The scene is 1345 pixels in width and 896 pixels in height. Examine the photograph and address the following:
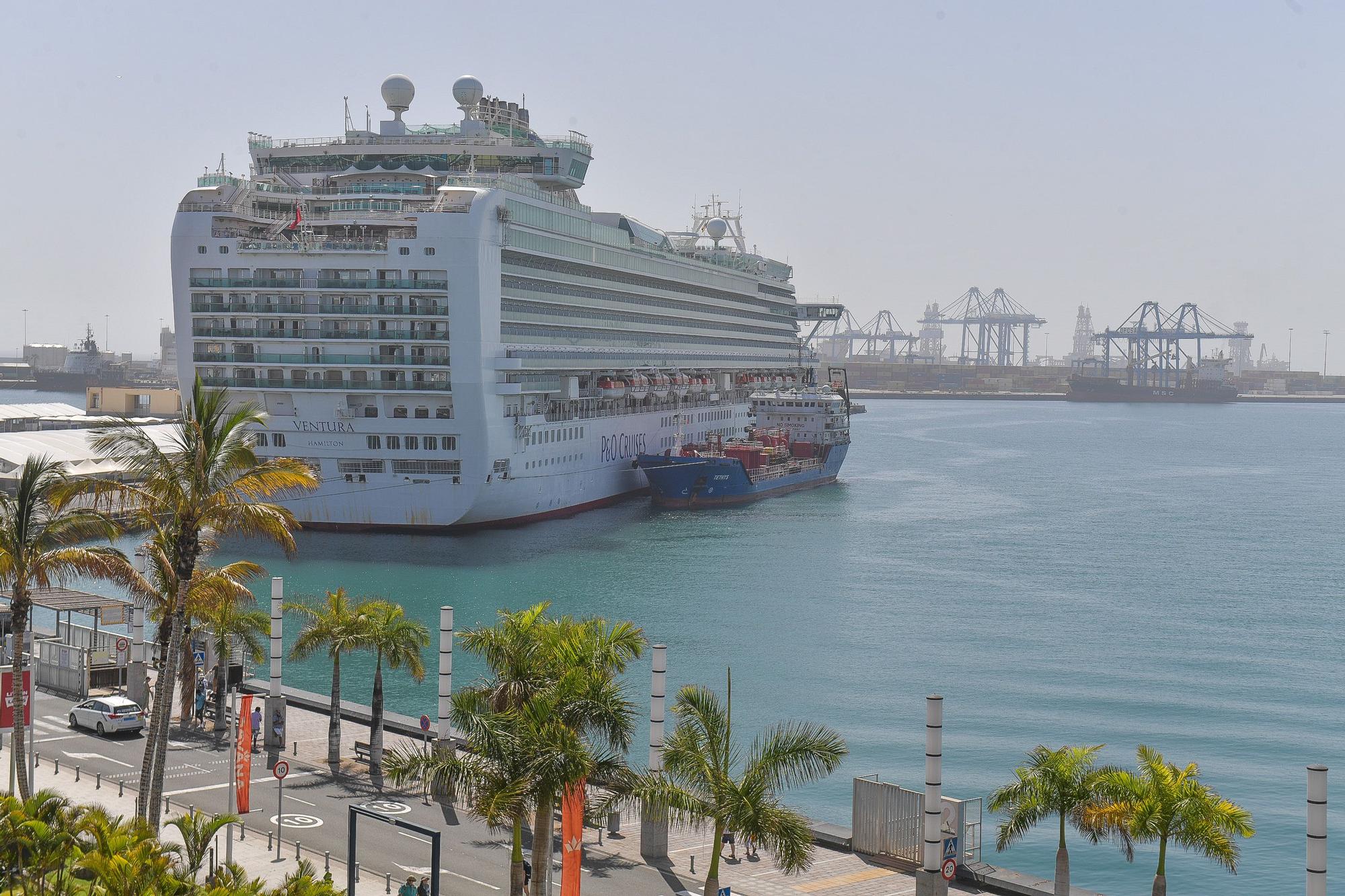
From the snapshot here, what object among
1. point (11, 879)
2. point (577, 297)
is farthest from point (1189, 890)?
point (577, 297)

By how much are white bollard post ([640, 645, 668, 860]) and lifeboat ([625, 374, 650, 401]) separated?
5540 centimetres

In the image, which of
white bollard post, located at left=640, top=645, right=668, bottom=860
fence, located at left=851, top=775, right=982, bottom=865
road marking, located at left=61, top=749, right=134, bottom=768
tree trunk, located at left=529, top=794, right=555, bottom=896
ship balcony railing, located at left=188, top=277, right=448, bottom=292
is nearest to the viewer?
tree trunk, located at left=529, top=794, right=555, bottom=896

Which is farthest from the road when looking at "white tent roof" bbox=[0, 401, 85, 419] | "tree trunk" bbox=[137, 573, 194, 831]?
"white tent roof" bbox=[0, 401, 85, 419]

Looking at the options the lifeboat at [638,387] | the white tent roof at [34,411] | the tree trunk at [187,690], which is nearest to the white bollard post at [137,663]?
the tree trunk at [187,690]

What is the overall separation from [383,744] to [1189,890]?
1548 cm

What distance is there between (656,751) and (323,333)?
39.7 m

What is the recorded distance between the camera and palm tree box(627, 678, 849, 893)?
1756 cm

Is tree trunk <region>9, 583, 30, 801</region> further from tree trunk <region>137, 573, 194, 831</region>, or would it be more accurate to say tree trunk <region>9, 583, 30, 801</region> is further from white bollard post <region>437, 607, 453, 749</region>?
white bollard post <region>437, 607, 453, 749</region>

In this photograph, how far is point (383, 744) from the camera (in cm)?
2845

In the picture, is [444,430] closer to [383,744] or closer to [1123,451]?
[383,744]

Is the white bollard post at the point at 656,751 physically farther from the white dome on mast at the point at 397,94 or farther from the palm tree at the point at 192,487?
the white dome on mast at the point at 397,94

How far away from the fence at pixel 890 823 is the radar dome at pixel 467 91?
5723 cm

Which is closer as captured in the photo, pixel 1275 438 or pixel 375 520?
pixel 375 520

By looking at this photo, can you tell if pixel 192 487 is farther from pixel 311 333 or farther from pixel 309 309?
pixel 309 309
